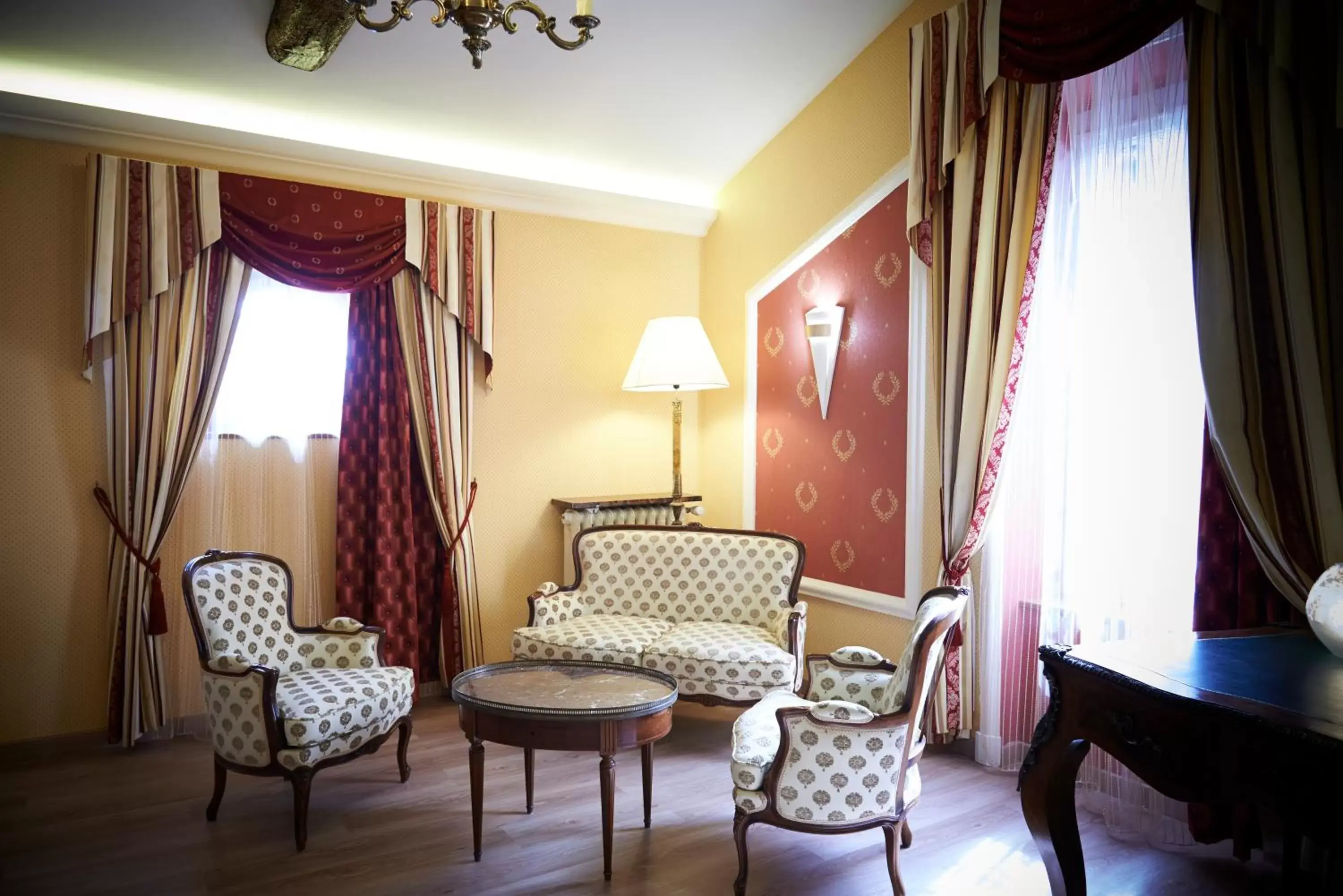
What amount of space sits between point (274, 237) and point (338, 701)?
230cm

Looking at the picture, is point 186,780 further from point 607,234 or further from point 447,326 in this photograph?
point 607,234

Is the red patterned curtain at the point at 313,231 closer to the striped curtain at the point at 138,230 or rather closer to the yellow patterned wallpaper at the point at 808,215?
the striped curtain at the point at 138,230

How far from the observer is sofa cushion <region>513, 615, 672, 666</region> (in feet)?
12.6

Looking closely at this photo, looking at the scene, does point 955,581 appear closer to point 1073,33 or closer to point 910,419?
point 910,419

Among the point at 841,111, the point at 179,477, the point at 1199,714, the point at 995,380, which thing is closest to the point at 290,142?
the point at 179,477

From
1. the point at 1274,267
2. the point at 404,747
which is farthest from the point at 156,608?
the point at 1274,267

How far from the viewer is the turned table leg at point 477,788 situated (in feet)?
9.19

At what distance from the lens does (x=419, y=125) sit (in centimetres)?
447

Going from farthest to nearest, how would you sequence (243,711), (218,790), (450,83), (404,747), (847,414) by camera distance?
(847,414)
(450,83)
(404,747)
(218,790)
(243,711)

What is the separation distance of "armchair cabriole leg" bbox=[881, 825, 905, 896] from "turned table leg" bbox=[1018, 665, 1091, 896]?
0.47m

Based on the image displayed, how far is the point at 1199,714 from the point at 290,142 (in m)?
4.30

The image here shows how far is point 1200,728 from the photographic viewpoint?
1772 mm

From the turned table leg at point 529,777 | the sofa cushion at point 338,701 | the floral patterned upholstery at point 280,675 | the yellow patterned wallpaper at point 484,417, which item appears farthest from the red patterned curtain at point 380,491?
the turned table leg at point 529,777

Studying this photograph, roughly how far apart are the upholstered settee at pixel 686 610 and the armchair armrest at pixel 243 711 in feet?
3.56
